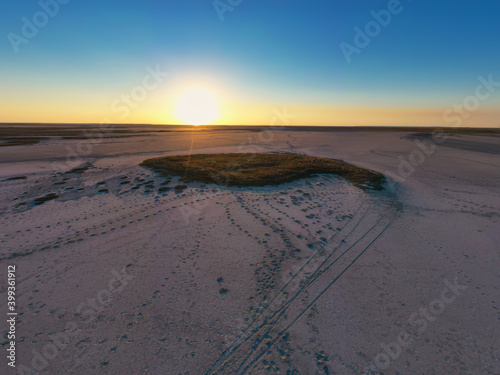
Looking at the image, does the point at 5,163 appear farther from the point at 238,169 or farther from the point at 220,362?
the point at 220,362

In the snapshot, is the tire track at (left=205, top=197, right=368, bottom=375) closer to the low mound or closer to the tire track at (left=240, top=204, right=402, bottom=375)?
the tire track at (left=240, top=204, right=402, bottom=375)

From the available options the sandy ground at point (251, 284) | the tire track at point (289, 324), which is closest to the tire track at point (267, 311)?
the sandy ground at point (251, 284)

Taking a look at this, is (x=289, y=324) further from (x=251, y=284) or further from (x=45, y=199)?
(x=45, y=199)

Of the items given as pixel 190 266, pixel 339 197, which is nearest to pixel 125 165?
pixel 190 266

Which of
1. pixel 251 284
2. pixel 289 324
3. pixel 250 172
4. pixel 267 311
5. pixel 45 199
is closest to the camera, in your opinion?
pixel 289 324

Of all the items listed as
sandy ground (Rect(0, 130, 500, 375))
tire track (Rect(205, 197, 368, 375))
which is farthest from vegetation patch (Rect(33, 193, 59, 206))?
tire track (Rect(205, 197, 368, 375))

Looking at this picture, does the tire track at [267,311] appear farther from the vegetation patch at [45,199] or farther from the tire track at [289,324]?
the vegetation patch at [45,199]

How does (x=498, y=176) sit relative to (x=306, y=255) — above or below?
above

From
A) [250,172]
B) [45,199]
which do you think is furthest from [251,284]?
[45,199]
